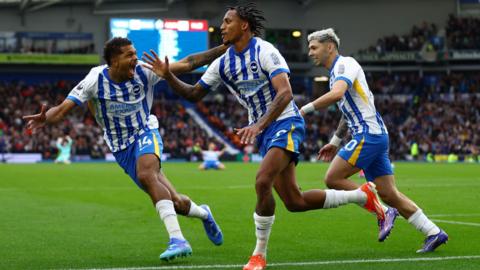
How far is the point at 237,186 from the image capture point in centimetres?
2284

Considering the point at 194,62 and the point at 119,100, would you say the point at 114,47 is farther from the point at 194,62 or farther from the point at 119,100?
the point at 194,62

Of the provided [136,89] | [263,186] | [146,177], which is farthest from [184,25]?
[263,186]

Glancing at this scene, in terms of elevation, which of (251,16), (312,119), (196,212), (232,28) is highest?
(251,16)

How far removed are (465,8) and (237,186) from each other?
45.5m

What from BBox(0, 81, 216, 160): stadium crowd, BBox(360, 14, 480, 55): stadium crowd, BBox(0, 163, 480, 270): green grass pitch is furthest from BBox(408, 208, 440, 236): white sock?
BBox(360, 14, 480, 55): stadium crowd

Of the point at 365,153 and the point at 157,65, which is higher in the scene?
the point at 157,65

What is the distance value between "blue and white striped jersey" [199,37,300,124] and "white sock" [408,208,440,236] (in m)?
2.02

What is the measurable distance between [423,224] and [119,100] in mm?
3558

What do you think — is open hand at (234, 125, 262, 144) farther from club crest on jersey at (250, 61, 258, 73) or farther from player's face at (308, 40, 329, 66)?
player's face at (308, 40, 329, 66)

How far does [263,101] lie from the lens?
777cm

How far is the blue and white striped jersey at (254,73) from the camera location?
7609mm

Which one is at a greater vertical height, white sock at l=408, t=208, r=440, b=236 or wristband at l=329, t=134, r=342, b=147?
wristband at l=329, t=134, r=342, b=147

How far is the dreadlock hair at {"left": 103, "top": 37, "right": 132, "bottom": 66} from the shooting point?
8430 millimetres

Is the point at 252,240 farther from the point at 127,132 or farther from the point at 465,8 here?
the point at 465,8
